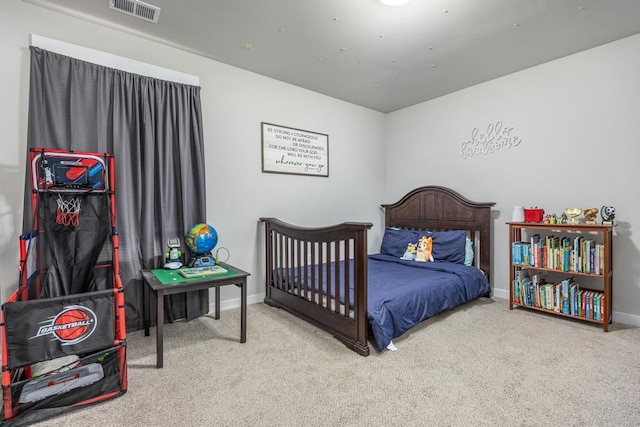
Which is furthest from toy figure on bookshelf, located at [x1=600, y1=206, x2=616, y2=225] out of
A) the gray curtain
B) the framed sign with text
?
the gray curtain

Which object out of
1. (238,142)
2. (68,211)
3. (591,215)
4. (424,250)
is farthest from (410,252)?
(68,211)

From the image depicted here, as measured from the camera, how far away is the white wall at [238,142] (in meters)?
2.18

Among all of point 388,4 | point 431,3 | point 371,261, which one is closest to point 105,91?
point 388,4

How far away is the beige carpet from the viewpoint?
60.3 inches

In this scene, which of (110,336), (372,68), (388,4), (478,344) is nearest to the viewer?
(110,336)

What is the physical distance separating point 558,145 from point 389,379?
9.12 feet

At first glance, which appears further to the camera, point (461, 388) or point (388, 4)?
point (388, 4)

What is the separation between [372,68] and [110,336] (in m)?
3.11

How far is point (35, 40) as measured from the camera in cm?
221

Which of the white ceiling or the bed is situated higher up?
the white ceiling

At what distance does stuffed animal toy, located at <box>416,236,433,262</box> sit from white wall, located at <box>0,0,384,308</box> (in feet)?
3.40

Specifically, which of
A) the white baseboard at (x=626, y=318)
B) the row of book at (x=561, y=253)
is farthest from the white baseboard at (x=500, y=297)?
the row of book at (x=561, y=253)

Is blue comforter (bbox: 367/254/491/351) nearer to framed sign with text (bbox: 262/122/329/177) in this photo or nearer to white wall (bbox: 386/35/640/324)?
white wall (bbox: 386/35/640/324)

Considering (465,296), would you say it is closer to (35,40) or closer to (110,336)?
(110,336)
